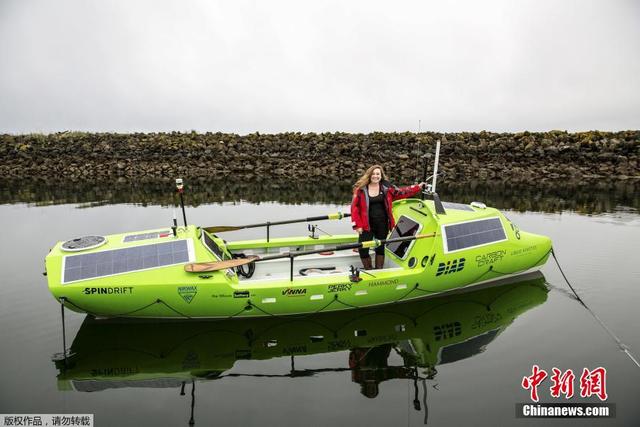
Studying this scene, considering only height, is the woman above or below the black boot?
above

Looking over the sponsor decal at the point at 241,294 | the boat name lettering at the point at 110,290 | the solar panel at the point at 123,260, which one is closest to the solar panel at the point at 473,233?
the sponsor decal at the point at 241,294

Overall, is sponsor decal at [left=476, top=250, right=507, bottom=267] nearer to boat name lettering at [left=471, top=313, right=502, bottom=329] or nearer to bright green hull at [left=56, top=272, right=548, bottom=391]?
bright green hull at [left=56, top=272, right=548, bottom=391]

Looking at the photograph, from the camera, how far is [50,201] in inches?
977

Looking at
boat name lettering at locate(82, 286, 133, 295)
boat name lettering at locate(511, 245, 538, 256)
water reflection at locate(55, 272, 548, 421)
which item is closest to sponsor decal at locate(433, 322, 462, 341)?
water reflection at locate(55, 272, 548, 421)

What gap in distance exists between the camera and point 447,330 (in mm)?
9344

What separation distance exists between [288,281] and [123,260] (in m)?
3.80

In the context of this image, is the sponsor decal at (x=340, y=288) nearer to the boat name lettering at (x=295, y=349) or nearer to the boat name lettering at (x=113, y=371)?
the boat name lettering at (x=295, y=349)

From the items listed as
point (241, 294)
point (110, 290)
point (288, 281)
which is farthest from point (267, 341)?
point (110, 290)

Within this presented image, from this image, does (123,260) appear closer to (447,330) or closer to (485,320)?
(447,330)

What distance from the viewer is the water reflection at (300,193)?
2397 cm

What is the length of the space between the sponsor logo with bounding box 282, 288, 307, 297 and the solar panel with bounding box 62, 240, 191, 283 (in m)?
2.41

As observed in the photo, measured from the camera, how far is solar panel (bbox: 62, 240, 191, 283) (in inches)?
334

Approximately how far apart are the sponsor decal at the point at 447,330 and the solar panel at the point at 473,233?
1.90 m

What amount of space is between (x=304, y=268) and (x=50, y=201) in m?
21.7
